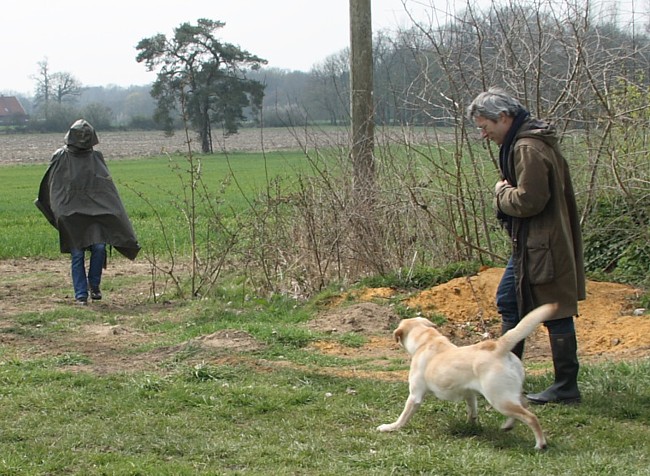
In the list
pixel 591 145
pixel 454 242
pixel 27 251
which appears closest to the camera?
pixel 591 145

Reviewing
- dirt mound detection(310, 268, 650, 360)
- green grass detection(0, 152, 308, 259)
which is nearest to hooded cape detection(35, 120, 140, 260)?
green grass detection(0, 152, 308, 259)

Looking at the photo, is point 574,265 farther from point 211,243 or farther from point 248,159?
point 248,159

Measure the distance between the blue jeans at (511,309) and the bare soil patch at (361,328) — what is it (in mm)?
1189

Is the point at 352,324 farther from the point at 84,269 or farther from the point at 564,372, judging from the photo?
the point at 84,269

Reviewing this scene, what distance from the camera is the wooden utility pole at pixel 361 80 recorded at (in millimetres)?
11297

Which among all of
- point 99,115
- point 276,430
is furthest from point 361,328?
point 99,115

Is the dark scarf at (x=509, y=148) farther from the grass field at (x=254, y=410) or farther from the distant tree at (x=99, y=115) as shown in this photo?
the distant tree at (x=99, y=115)

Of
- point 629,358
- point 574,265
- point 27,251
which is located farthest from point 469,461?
point 27,251

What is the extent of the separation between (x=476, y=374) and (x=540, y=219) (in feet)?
3.81

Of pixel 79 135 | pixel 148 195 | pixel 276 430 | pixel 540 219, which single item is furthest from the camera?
pixel 148 195

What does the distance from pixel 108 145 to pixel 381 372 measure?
59.0 m

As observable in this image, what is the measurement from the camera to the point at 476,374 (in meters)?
5.08

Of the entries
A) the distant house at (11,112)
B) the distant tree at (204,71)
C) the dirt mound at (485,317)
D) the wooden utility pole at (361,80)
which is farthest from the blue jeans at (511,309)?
the distant house at (11,112)

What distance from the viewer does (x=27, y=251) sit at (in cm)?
1552
